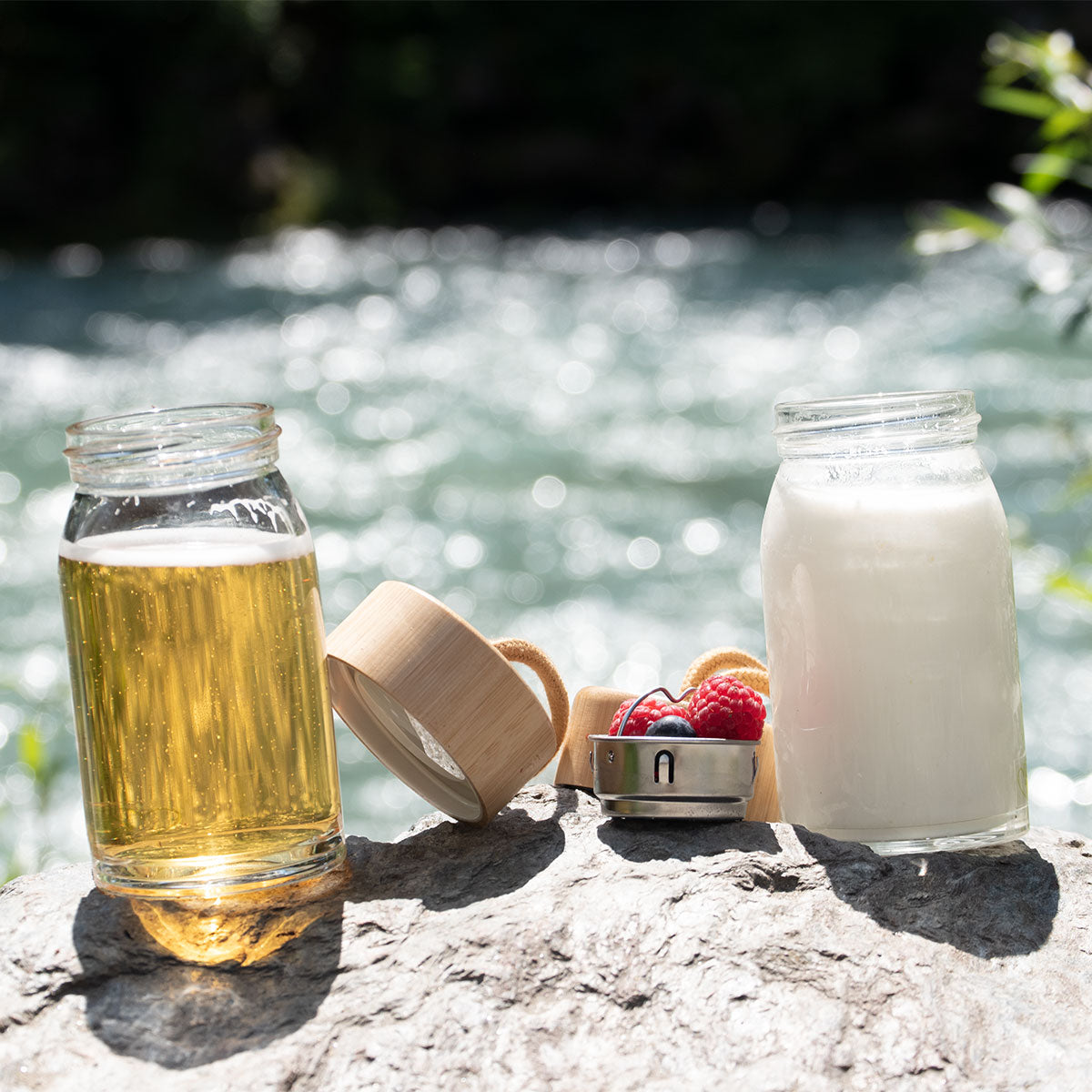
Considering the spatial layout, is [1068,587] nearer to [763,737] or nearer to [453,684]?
[763,737]

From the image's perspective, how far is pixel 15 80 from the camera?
53.5ft

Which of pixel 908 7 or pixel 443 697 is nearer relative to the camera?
pixel 443 697

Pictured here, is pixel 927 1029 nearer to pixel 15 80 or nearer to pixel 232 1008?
pixel 232 1008

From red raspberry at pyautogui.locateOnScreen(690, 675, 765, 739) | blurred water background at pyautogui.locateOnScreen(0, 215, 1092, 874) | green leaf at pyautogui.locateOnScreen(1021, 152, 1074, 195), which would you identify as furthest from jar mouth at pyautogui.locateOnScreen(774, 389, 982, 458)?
green leaf at pyautogui.locateOnScreen(1021, 152, 1074, 195)

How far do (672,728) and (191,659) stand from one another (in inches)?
18.9

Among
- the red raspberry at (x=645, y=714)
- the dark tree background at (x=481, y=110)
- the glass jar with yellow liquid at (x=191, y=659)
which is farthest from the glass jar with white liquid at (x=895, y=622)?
the dark tree background at (x=481, y=110)

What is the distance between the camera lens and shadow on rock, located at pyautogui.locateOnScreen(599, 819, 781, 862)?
1425 millimetres

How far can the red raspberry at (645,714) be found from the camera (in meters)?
1.50

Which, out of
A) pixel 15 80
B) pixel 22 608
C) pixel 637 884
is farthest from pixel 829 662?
pixel 15 80

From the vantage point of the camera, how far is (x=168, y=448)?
138 centimetres

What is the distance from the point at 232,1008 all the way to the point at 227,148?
1610 centimetres

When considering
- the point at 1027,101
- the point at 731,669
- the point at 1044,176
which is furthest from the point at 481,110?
the point at 731,669

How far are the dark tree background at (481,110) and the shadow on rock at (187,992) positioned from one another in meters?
14.9

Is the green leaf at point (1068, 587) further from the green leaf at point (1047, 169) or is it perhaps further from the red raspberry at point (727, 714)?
the red raspberry at point (727, 714)
